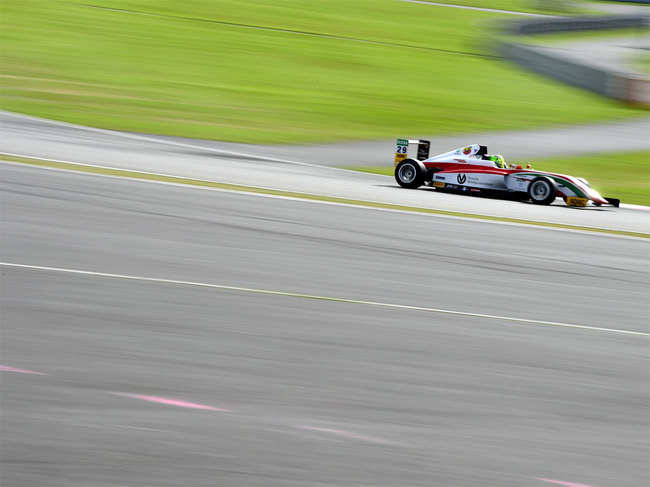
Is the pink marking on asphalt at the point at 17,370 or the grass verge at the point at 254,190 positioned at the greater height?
the grass verge at the point at 254,190

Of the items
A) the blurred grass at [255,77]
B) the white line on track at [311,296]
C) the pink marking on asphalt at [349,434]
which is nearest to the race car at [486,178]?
the blurred grass at [255,77]

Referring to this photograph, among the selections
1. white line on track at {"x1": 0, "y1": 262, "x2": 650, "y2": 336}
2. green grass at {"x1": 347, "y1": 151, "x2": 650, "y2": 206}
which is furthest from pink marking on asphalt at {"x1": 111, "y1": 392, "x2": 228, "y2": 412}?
green grass at {"x1": 347, "y1": 151, "x2": 650, "y2": 206}

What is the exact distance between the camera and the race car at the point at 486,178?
13305 millimetres

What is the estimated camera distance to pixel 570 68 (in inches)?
1091

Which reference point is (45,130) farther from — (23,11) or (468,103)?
(23,11)

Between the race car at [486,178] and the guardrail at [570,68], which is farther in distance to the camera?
the guardrail at [570,68]

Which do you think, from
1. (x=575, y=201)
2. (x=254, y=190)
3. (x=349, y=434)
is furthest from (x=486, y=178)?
(x=349, y=434)

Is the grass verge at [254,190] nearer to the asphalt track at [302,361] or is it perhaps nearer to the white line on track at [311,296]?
the asphalt track at [302,361]

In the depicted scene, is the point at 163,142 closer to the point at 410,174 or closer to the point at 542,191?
the point at 410,174

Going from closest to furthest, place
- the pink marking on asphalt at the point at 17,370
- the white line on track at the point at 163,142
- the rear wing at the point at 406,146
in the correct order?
the pink marking on asphalt at the point at 17,370 → the rear wing at the point at 406,146 → the white line on track at the point at 163,142

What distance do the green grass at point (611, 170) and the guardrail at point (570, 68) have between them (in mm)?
5509

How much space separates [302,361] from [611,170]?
48.6 feet

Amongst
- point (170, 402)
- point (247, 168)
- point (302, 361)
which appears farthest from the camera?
point (247, 168)

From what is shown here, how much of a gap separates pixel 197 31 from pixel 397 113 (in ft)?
39.7
